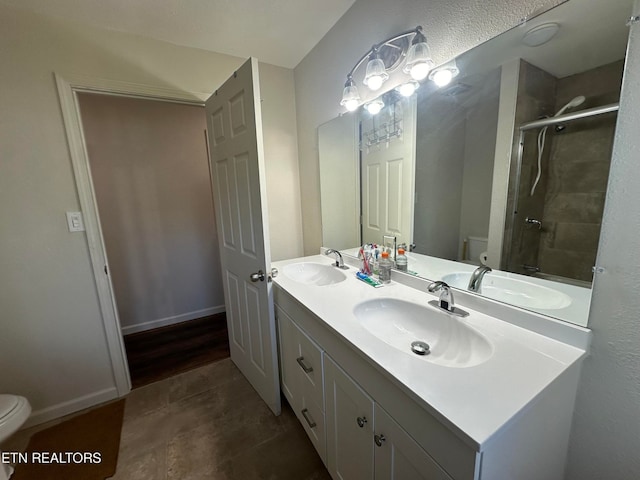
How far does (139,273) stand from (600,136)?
320cm

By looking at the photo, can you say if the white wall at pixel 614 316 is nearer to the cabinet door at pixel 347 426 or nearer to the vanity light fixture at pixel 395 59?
the vanity light fixture at pixel 395 59

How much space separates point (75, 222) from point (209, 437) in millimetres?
1487

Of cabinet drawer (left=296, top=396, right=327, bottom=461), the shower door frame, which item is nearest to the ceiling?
the shower door frame

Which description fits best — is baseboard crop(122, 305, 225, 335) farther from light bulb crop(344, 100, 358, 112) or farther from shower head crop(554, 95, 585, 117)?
shower head crop(554, 95, 585, 117)

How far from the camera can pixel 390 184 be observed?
1426 mm

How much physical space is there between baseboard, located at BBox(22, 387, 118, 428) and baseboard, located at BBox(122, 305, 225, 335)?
2.96 ft

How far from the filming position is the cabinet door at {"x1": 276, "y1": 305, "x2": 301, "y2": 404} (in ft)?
4.34

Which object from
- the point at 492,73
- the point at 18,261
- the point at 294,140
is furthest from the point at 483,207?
the point at 18,261

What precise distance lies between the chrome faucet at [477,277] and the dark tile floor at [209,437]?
110cm

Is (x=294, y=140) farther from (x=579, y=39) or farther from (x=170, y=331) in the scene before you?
(x=170, y=331)

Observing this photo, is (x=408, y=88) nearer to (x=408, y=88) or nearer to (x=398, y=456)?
(x=408, y=88)

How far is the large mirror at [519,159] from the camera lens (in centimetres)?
72

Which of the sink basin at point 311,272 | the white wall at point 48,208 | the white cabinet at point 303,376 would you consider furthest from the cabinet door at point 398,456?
the white wall at point 48,208

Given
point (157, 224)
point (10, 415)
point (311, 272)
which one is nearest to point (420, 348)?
point (311, 272)
